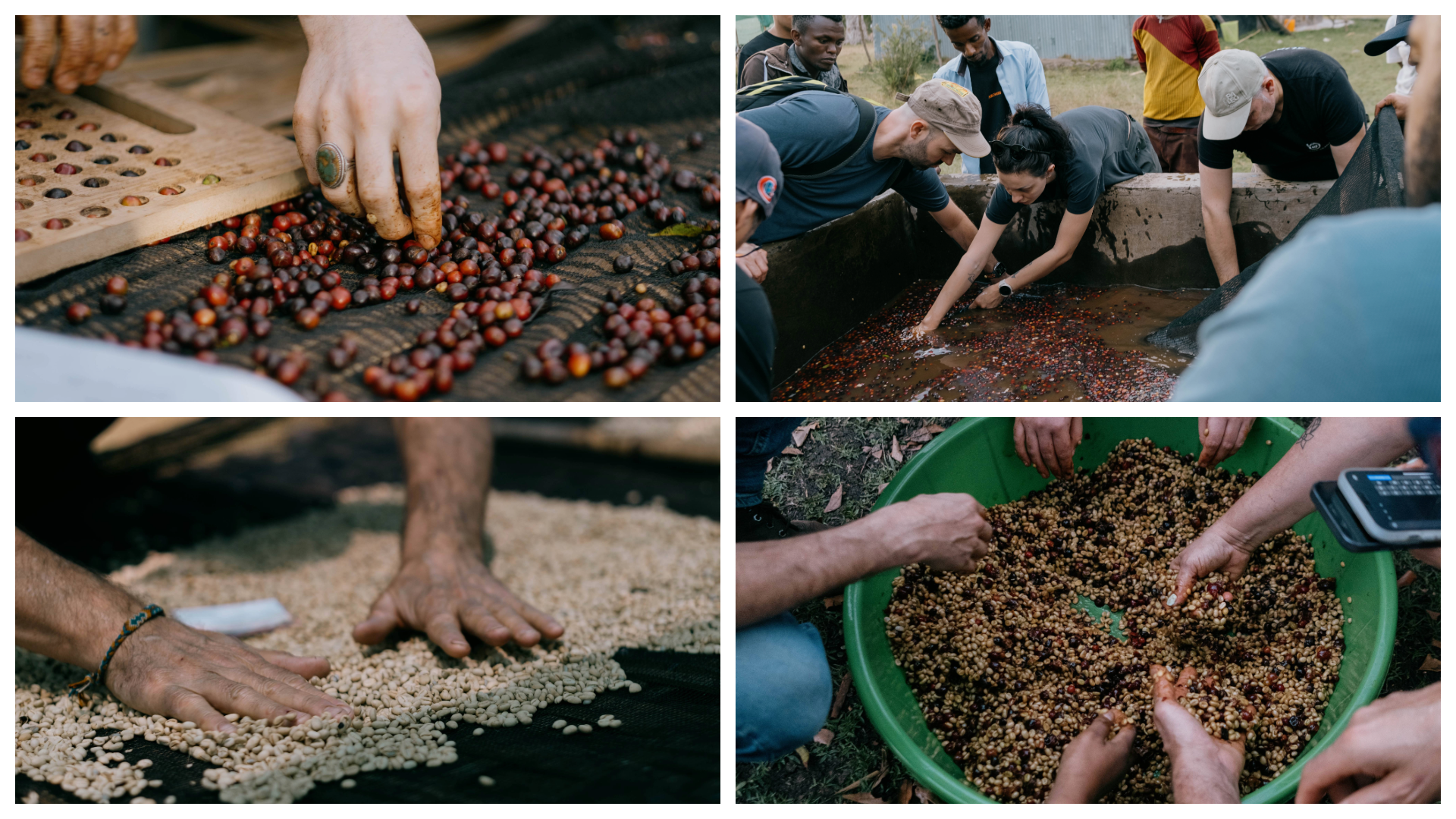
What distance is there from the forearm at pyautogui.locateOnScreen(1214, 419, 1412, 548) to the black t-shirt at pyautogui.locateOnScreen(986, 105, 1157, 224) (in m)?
1.03

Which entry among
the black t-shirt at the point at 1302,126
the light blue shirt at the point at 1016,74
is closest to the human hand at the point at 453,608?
the light blue shirt at the point at 1016,74

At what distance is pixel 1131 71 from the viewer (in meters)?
2.10

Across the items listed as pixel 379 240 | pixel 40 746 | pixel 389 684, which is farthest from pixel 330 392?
pixel 40 746

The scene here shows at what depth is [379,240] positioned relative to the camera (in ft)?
6.23

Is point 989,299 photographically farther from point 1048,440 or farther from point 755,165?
point 755,165

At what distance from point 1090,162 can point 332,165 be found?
6.70ft

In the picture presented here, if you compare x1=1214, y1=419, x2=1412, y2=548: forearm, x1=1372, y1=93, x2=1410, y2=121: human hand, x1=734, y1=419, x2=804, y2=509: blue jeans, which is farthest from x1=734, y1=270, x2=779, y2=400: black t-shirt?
x1=1372, y1=93, x2=1410, y2=121: human hand

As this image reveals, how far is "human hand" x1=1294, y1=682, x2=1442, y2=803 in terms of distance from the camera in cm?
142

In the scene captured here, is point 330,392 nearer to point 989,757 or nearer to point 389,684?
point 389,684

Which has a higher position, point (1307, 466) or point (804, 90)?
point (804, 90)

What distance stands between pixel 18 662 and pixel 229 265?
40.8 inches

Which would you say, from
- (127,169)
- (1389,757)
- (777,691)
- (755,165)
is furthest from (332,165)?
(1389,757)

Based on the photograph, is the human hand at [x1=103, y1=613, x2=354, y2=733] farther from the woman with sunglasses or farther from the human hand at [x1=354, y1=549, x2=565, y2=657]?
the woman with sunglasses

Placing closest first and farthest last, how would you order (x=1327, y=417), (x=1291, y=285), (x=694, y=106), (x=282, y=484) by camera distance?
1. (x=1291, y=285)
2. (x=1327, y=417)
3. (x=694, y=106)
4. (x=282, y=484)
